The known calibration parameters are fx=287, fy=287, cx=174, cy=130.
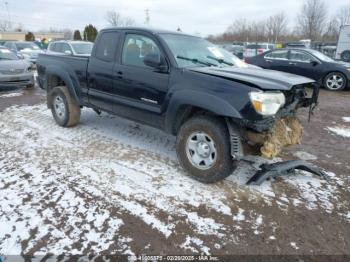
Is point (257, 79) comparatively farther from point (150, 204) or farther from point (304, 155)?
point (304, 155)

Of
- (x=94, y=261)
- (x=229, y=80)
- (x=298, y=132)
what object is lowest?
(x=94, y=261)

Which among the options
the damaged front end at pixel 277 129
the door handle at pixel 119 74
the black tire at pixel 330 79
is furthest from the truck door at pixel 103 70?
the black tire at pixel 330 79

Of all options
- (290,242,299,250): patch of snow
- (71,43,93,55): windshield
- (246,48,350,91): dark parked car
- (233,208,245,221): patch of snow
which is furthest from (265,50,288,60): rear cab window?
(290,242,299,250): patch of snow

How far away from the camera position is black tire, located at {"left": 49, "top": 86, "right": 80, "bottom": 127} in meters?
5.37

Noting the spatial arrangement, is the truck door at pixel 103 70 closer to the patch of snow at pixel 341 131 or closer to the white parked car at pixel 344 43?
the patch of snow at pixel 341 131

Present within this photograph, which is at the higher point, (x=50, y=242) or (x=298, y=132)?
(x=298, y=132)

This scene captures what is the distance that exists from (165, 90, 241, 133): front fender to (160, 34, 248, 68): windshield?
0.45 meters

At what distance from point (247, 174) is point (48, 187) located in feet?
8.19

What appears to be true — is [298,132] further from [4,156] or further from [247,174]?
[4,156]

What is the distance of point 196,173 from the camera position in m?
3.58

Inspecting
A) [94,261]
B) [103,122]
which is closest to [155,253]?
[94,261]

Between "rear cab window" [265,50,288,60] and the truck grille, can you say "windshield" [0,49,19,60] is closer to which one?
the truck grille

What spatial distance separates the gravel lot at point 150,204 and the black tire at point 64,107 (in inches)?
23.4

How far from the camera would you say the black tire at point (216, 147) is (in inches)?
130
